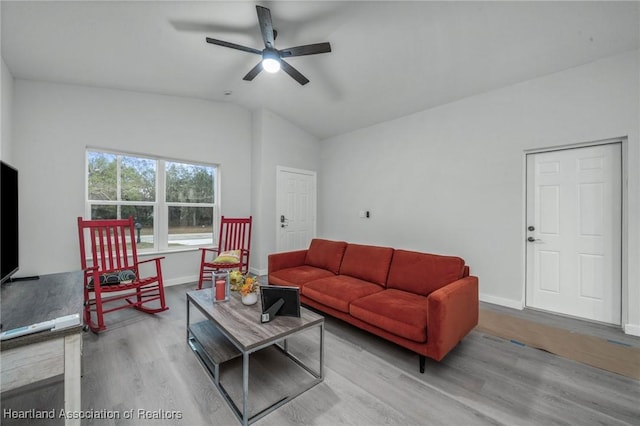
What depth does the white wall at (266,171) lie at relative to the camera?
459 centimetres

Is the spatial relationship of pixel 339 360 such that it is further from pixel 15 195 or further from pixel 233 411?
pixel 15 195

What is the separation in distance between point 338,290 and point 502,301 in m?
2.27

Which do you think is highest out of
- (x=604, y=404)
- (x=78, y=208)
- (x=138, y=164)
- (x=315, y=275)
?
(x=138, y=164)

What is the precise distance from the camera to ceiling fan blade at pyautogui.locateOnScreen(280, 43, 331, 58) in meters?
2.36

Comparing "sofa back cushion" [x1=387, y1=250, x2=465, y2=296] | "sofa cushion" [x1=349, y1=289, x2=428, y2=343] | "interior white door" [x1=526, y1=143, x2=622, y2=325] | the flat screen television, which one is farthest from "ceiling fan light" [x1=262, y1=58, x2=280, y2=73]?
"interior white door" [x1=526, y1=143, x2=622, y2=325]

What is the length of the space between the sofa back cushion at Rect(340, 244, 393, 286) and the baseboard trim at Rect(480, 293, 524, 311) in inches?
64.9

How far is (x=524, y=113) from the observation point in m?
3.12

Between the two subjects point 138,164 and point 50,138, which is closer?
point 50,138

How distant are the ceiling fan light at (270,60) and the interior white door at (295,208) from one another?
2361 millimetres

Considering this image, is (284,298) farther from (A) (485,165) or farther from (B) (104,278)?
(A) (485,165)

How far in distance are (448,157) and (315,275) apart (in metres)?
2.53

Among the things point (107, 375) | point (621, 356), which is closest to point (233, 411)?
point (107, 375)

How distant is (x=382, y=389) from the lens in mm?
1733

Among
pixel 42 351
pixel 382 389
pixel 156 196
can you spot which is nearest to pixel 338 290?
pixel 382 389
